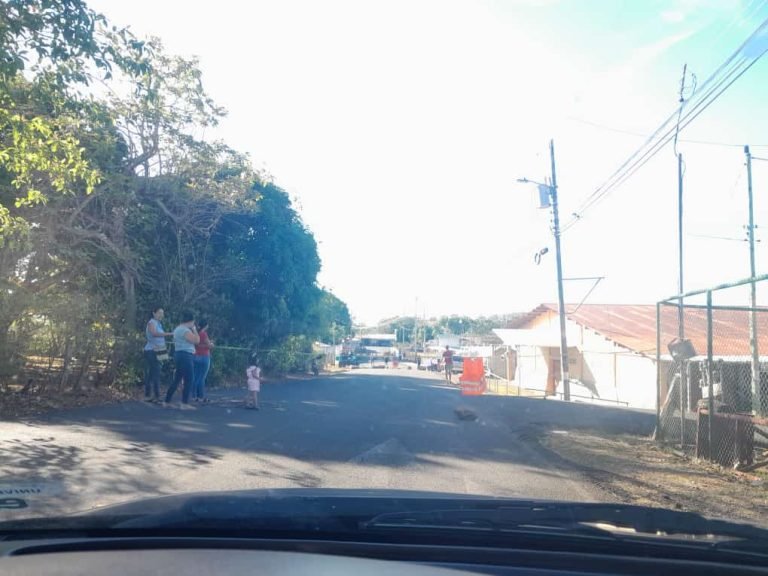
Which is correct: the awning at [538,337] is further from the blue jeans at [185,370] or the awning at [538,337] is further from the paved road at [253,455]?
the blue jeans at [185,370]

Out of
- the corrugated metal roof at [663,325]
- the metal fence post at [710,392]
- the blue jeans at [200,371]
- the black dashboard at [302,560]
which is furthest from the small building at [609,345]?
the black dashboard at [302,560]

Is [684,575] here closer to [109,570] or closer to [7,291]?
[109,570]

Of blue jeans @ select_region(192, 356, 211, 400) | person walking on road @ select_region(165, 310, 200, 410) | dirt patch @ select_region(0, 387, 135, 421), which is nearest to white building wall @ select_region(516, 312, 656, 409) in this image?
blue jeans @ select_region(192, 356, 211, 400)

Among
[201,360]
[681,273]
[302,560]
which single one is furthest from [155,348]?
[681,273]

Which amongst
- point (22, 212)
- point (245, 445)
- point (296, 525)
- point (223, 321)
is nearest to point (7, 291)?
point (22, 212)

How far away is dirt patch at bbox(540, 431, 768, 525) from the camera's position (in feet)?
21.3

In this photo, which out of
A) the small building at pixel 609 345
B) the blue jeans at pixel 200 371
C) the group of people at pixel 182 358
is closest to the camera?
the group of people at pixel 182 358

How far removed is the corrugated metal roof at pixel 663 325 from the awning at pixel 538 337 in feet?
3.46

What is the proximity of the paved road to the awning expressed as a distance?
830 inches

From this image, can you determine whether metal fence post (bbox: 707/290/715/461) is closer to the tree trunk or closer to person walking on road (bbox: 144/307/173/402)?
person walking on road (bbox: 144/307/173/402)

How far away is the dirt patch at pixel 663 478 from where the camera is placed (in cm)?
649

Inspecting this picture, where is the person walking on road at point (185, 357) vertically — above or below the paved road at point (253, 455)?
above

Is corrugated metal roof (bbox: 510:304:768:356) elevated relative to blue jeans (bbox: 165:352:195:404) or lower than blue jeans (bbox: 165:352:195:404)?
elevated

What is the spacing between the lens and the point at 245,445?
26.6 ft
